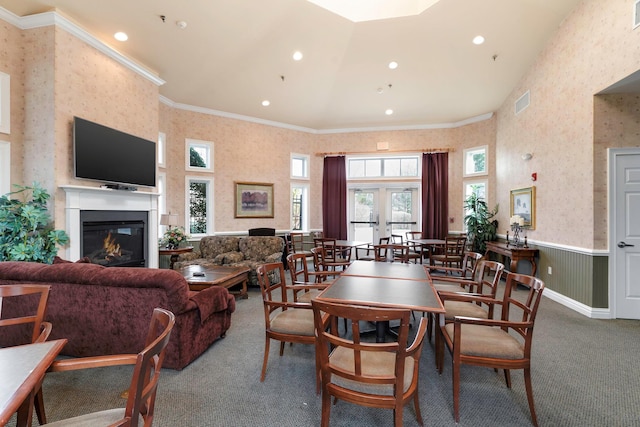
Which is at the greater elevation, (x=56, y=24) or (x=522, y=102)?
(x=56, y=24)

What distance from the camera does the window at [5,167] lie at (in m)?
3.82

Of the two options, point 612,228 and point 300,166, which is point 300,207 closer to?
point 300,166

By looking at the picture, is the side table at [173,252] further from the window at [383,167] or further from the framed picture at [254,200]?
the window at [383,167]

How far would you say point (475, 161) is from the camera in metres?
7.68

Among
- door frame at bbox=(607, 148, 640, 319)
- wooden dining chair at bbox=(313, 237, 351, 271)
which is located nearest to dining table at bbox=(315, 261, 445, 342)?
wooden dining chair at bbox=(313, 237, 351, 271)

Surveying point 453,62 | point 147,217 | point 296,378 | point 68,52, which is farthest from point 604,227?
point 68,52

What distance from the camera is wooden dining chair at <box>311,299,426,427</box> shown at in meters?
1.46

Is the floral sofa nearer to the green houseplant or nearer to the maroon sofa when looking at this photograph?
the green houseplant

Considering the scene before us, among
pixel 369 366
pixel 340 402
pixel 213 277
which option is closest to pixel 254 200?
pixel 213 277

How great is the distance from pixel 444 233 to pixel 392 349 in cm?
704

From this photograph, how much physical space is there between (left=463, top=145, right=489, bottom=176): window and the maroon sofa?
23.7 feet

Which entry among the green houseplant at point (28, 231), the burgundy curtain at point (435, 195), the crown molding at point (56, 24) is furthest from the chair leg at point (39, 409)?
the burgundy curtain at point (435, 195)

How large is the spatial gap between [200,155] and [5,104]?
3.66m

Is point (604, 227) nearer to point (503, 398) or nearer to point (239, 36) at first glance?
point (503, 398)
